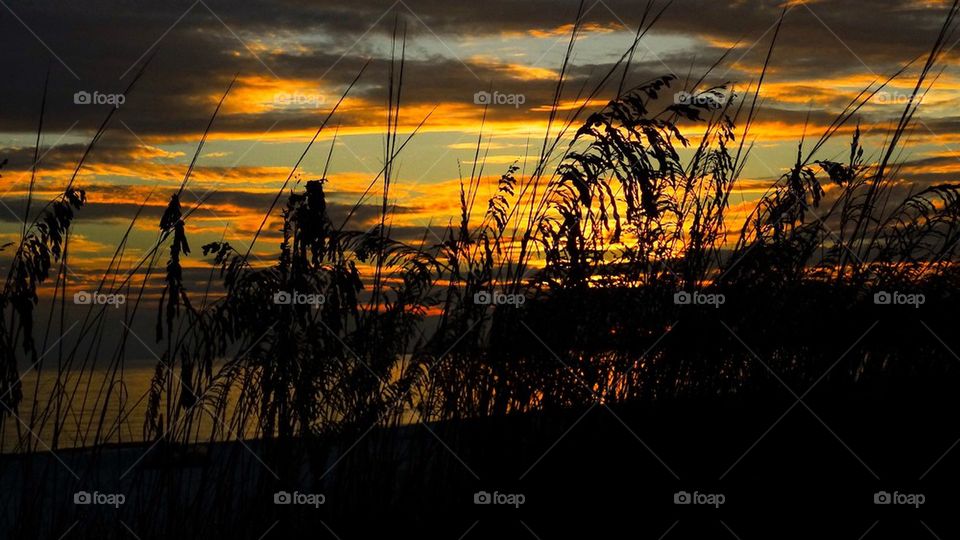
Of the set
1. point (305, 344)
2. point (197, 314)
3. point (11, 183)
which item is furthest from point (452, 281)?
point (11, 183)

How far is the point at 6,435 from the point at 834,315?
357 centimetres

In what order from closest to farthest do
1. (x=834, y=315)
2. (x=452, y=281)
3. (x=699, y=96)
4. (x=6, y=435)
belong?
(x=6, y=435), (x=452, y=281), (x=699, y=96), (x=834, y=315)

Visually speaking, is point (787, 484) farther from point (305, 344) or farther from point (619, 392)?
point (305, 344)

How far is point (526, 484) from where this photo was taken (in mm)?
4078

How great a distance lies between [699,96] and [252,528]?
8.53ft

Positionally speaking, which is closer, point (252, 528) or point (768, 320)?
point (252, 528)

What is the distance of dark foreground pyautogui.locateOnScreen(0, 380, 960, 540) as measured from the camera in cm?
384

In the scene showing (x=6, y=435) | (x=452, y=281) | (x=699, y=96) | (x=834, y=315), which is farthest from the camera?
(x=834, y=315)

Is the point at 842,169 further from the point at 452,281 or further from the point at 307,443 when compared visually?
the point at 307,443

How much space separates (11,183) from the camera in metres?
3.81

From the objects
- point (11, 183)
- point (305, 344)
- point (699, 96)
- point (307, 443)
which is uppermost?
point (699, 96)

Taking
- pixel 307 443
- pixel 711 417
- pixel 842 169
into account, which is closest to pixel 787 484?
pixel 711 417

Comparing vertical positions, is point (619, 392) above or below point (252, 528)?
above

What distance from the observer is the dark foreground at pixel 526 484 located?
3844 mm
